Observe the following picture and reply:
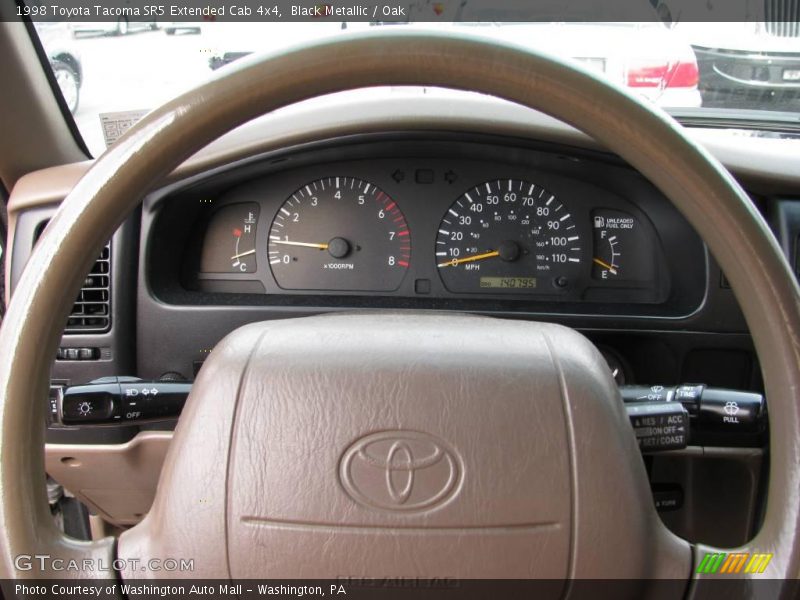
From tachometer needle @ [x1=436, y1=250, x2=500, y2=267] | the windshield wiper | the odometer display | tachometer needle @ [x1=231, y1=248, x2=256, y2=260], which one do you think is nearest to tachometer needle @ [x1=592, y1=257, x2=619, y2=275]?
the odometer display

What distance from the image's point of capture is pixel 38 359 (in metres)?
0.99

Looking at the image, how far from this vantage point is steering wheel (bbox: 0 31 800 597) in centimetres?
97

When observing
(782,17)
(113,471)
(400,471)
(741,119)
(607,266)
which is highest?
(782,17)

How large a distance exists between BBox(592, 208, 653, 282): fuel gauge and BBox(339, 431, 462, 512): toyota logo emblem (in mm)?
1684

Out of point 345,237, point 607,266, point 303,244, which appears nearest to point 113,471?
point 303,244

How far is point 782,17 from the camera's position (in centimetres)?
254

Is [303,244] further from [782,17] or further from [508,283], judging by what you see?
[782,17]

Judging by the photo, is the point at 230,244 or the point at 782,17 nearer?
the point at 782,17

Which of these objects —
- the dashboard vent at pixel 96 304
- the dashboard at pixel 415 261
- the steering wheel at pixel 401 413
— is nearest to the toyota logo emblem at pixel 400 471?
the steering wheel at pixel 401 413

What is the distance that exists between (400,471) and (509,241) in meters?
1.66

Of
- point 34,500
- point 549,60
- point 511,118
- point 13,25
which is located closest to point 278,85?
point 549,60

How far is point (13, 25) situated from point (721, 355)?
2.25 meters

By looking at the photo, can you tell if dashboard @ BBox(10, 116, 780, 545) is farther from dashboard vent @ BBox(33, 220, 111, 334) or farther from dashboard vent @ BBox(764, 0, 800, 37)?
dashboard vent @ BBox(764, 0, 800, 37)

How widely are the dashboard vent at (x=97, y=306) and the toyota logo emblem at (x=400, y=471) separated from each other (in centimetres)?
156
